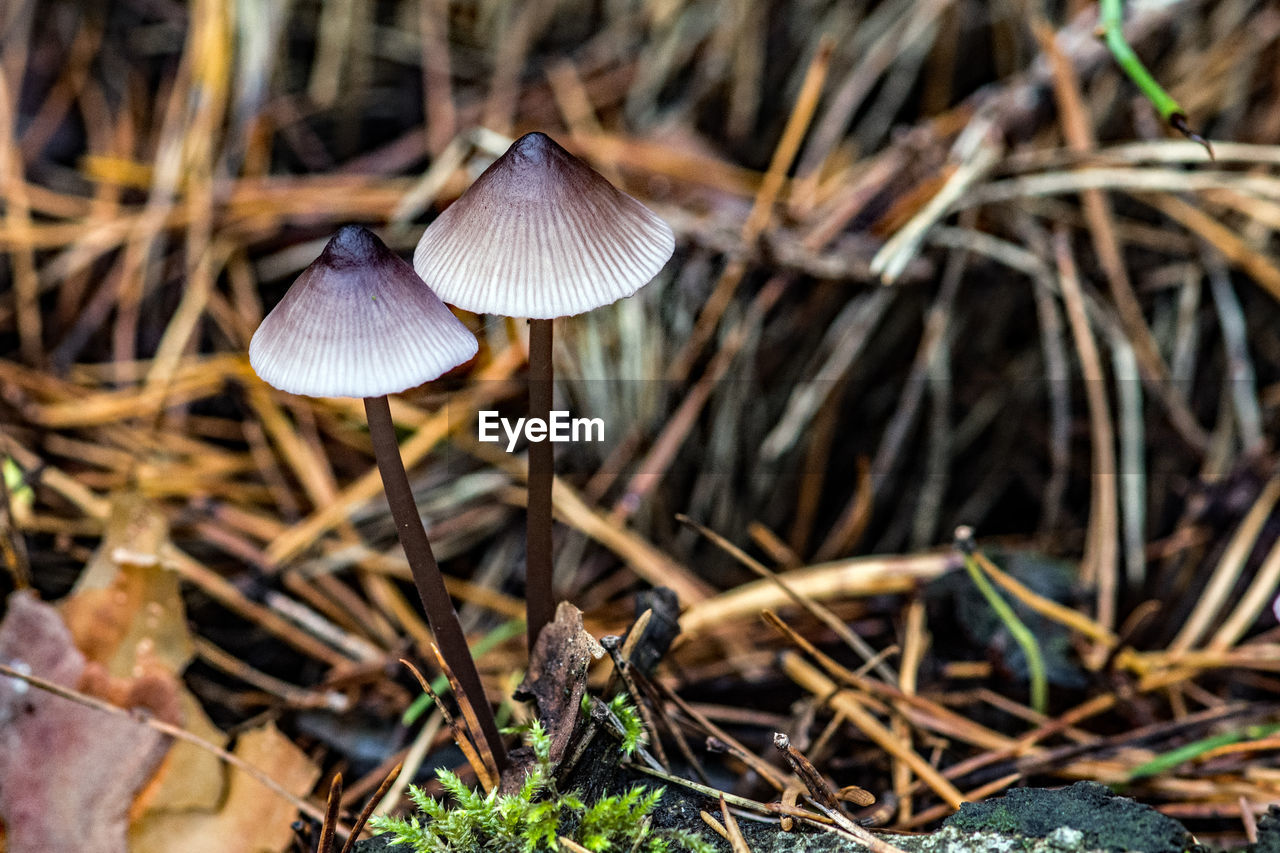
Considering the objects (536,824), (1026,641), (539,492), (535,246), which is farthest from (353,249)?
(1026,641)

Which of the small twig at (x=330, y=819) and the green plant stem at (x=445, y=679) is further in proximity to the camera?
the green plant stem at (x=445, y=679)

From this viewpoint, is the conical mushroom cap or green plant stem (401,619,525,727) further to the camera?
green plant stem (401,619,525,727)

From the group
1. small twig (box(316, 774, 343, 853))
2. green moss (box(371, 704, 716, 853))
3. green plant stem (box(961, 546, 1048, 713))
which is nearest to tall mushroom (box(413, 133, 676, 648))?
green moss (box(371, 704, 716, 853))

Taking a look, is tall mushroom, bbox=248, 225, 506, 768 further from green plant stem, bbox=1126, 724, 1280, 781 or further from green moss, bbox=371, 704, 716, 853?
green plant stem, bbox=1126, 724, 1280, 781

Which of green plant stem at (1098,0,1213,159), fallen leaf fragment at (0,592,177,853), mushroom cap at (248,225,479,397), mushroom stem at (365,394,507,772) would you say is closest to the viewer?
mushroom cap at (248,225,479,397)

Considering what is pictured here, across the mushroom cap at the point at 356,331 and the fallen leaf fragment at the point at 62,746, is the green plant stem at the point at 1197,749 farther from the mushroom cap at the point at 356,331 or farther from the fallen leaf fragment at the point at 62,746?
the fallen leaf fragment at the point at 62,746

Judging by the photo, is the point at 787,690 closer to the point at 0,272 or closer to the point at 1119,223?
the point at 1119,223

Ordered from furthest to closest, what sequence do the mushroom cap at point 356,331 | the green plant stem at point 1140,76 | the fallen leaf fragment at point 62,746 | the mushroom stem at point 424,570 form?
1. the green plant stem at point 1140,76
2. the fallen leaf fragment at point 62,746
3. the mushroom stem at point 424,570
4. the mushroom cap at point 356,331

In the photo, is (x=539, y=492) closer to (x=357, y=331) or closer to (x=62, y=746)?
(x=357, y=331)

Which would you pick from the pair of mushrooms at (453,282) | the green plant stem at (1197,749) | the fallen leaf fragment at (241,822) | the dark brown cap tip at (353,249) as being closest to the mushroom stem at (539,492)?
the pair of mushrooms at (453,282)
